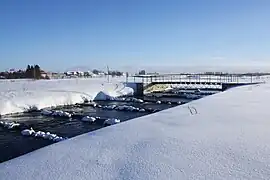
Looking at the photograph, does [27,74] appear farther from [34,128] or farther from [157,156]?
[157,156]

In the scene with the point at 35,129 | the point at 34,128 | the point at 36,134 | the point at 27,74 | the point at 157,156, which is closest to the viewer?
the point at 157,156

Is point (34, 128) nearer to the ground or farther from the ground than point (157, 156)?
nearer to the ground

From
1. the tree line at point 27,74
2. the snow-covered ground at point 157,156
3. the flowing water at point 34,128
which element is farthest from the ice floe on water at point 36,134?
the tree line at point 27,74

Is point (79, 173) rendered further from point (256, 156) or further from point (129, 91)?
point (129, 91)

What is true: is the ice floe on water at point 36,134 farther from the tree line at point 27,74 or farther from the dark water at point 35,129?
the tree line at point 27,74

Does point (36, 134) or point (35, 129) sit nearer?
point (36, 134)

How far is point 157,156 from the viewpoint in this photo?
5348mm

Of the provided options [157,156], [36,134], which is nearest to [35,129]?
[36,134]

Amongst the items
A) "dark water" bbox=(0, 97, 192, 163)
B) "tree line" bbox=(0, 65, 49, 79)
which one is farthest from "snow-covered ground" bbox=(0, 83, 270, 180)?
"tree line" bbox=(0, 65, 49, 79)

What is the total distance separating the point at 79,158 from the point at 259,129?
4457 mm

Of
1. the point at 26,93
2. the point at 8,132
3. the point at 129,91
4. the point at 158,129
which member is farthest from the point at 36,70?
the point at 158,129

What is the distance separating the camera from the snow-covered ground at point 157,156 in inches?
178

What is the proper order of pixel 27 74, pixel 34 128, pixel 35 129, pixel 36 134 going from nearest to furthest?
pixel 36 134
pixel 35 129
pixel 34 128
pixel 27 74

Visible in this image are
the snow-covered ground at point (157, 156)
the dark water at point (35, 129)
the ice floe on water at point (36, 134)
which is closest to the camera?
the snow-covered ground at point (157, 156)
